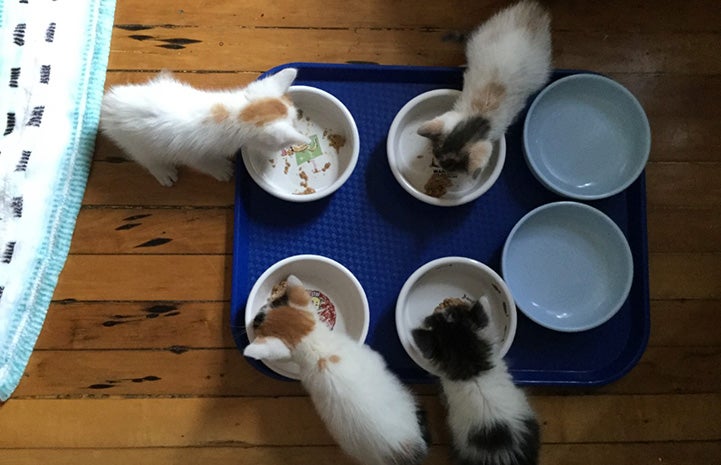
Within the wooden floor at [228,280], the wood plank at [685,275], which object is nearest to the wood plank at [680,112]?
the wooden floor at [228,280]

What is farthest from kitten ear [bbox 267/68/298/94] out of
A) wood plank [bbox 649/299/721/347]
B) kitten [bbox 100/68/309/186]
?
wood plank [bbox 649/299/721/347]

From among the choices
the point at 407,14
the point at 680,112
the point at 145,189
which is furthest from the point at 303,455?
the point at 680,112

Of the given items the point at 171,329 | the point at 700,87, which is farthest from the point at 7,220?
the point at 700,87

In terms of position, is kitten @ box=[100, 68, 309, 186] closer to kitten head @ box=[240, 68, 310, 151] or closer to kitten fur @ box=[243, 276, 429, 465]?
kitten head @ box=[240, 68, 310, 151]

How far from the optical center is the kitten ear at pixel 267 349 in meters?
1.38

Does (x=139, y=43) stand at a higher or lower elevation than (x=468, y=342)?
higher

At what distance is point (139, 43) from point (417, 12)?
93 centimetres

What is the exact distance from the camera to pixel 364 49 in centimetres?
190

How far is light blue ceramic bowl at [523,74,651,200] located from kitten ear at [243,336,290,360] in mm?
954

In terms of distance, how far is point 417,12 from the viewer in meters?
1.93

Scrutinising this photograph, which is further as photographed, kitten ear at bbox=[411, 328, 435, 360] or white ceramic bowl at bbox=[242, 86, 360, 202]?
white ceramic bowl at bbox=[242, 86, 360, 202]

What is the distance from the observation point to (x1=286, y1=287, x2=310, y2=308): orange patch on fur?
1.49 m

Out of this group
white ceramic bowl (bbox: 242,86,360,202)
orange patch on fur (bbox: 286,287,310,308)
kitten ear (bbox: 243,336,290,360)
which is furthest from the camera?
white ceramic bowl (bbox: 242,86,360,202)

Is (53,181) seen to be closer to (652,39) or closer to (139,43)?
(139,43)
